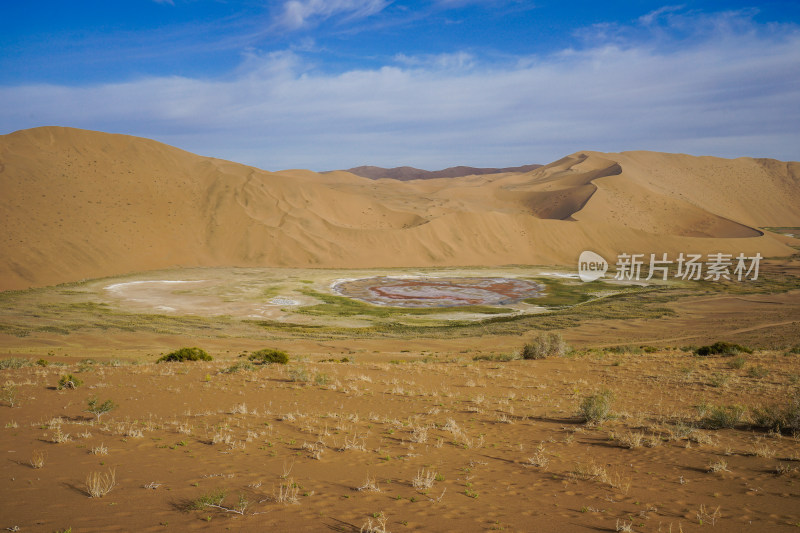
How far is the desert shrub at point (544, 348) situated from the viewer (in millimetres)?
20734

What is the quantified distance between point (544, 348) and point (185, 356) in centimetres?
1433

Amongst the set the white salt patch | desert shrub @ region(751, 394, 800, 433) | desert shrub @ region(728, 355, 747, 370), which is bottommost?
the white salt patch

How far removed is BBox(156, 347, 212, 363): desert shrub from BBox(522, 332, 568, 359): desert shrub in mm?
12813

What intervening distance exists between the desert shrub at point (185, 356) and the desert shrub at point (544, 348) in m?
12.8

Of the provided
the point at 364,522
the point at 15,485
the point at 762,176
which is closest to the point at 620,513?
the point at 364,522

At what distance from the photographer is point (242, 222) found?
7288 centimetres

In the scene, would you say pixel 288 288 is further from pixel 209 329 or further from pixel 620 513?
pixel 620 513

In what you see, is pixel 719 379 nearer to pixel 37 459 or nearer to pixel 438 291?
pixel 37 459

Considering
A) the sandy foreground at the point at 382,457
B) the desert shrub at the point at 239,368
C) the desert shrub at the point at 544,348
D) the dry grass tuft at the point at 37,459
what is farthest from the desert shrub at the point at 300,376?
the desert shrub at the point at 544,348

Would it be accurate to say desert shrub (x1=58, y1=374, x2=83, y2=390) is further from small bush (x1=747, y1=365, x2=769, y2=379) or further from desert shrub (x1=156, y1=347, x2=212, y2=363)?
small bush (x1=747, y1=365, x2=769, y2=379)

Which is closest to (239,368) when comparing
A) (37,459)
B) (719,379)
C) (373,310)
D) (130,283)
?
(37,459)

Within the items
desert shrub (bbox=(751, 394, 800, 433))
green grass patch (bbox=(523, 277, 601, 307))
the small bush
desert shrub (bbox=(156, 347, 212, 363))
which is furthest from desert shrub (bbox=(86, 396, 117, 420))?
green grass patch (bbox=(523, 277, 601, 307))

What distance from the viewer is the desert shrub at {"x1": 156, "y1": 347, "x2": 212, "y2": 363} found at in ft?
61.6

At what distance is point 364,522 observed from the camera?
5473 mm
